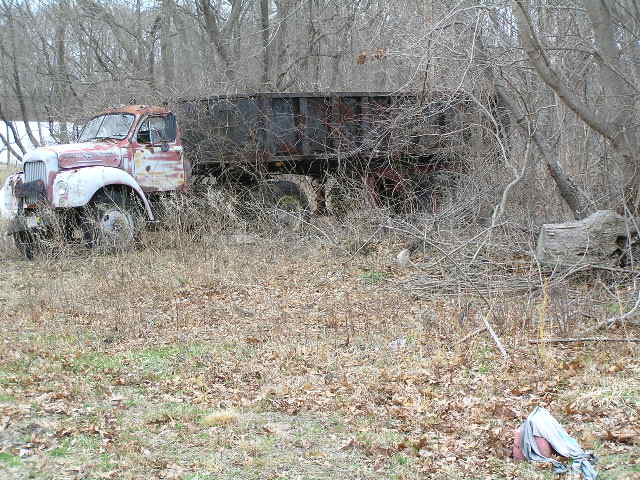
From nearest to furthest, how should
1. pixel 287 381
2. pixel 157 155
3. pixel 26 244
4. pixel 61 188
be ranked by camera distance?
pixel 287 381, pixel 61 188, pixel 26 244, pixel 157 155

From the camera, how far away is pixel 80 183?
1251 cm

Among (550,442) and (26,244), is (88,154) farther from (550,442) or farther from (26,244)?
(550,442)

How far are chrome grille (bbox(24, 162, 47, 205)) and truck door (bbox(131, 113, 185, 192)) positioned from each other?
1465 millimetres

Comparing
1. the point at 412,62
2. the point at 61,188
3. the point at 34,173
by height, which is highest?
the point at 412,62

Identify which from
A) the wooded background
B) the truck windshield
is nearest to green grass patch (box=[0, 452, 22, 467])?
the wooded background

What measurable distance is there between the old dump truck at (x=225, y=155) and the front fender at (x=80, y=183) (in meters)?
0.02

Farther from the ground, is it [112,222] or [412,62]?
[412,62]

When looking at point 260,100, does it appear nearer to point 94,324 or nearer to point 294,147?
point 294,147

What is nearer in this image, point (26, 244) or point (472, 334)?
point (472, 334)

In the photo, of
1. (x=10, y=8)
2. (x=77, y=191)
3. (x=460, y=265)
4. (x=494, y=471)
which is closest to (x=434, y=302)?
(x=460, y=265)

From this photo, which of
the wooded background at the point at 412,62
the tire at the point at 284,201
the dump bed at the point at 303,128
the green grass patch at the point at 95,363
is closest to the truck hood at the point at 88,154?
the dump bed at the point at 303,128

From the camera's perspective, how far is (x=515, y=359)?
696 centimetres

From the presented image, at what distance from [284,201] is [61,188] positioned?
3954mm

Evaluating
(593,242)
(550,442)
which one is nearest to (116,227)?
(593,242)
